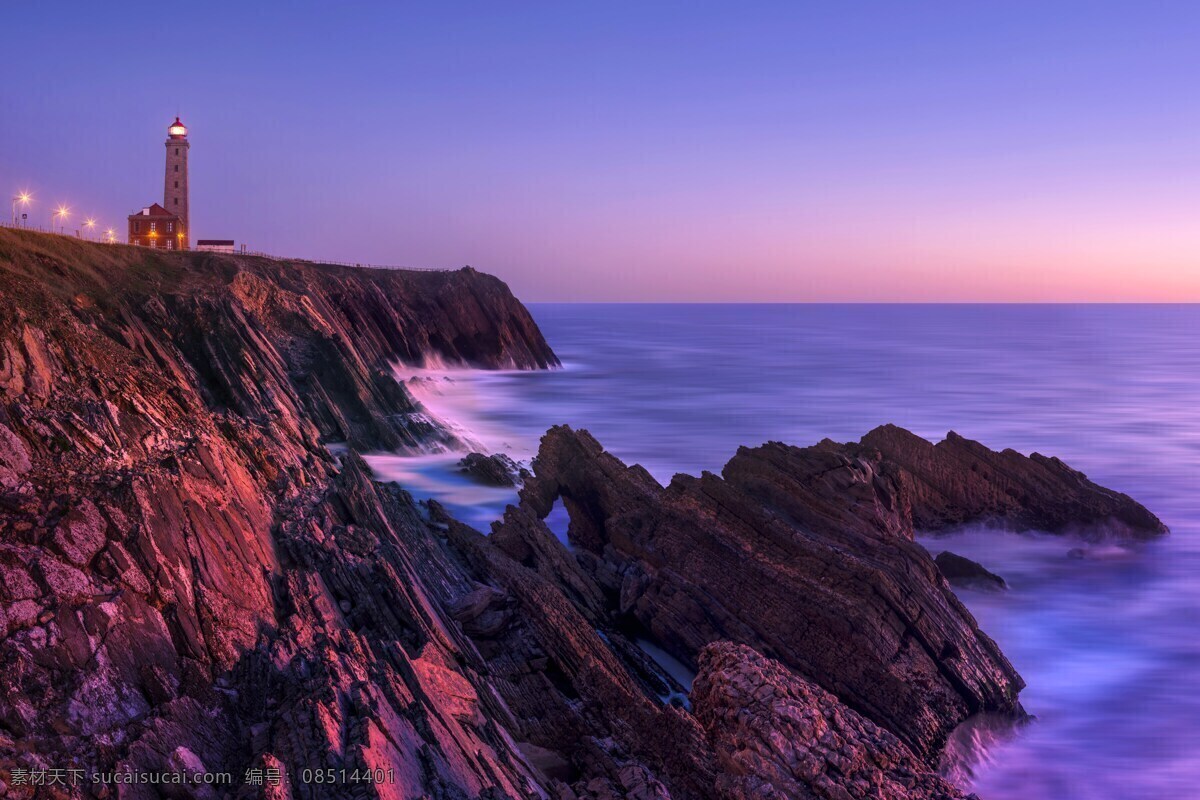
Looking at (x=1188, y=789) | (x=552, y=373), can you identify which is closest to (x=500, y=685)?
(x=1188, y=789)

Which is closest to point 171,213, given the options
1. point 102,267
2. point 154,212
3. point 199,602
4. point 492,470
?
point 154,212

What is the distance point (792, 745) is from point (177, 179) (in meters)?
71.6

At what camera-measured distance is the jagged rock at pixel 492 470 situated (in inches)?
1161

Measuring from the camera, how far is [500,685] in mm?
13719

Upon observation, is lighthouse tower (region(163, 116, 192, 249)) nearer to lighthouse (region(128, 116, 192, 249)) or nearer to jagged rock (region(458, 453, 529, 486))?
lighthouse (region(128, 116, 192, 249))

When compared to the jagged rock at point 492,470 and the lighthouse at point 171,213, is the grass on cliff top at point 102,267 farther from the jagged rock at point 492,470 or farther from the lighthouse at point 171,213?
the lighthouse at point 171,213

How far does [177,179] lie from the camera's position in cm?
7019

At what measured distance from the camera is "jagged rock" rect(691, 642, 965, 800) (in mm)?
11555

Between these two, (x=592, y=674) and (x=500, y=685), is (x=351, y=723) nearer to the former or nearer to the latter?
(x=500, y=685)

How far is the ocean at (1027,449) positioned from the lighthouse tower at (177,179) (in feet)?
79.1

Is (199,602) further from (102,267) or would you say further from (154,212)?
(154,212)

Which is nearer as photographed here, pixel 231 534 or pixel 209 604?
pixel 209 604

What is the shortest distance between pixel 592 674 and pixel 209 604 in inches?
251

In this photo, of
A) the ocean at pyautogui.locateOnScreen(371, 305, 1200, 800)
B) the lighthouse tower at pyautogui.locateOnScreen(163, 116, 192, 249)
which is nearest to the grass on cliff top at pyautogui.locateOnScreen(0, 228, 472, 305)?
the ocean at pyautogui.locateOnScreen(371, 305, 1200, 800)
